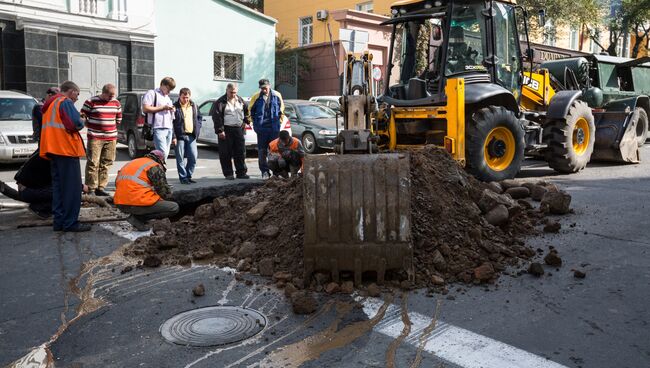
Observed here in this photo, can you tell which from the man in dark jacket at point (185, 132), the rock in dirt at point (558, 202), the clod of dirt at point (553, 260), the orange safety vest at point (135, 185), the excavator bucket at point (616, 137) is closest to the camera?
the clod of dirt at point (553, 260)

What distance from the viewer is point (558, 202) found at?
24.0 feet

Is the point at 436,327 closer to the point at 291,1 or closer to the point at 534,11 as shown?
the point at 534,11

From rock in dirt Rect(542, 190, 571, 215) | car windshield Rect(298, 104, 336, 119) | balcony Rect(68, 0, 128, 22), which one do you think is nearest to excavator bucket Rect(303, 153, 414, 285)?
rock in dirt Rect(542, 190, 571, 215)

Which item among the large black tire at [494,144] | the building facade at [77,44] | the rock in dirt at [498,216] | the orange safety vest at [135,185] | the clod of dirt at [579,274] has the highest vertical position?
the building facade at [77,44]

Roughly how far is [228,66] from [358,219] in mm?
20472

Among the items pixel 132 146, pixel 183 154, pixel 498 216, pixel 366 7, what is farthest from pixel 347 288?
pixel 366 7

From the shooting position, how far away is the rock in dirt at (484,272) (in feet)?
16.4

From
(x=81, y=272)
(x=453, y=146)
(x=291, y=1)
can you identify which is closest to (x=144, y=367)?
(x=81, y=272)

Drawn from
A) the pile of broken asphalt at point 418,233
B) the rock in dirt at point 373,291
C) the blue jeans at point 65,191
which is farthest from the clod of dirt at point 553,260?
the blue jeans at point 65,191

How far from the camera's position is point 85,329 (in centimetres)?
417

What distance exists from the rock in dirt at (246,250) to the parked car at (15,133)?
8.53 m

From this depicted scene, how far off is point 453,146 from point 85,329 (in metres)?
6.10

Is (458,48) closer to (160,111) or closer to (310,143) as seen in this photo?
(160,111)

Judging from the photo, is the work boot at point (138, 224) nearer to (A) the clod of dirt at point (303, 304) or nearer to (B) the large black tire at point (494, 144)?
(A) the clod of dirt at point (303, 304)
